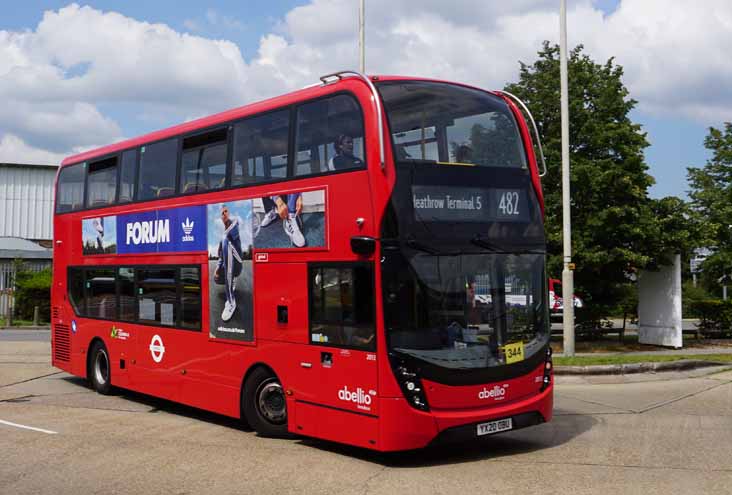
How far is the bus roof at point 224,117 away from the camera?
9.70 meters

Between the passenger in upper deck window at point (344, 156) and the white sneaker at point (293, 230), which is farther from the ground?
the passenger in upper deck window at point (344, 156)

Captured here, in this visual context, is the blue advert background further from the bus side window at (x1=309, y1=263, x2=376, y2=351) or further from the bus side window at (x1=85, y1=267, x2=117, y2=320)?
the bus side window at (x1=309, y1=263, x2=376, y2=351)

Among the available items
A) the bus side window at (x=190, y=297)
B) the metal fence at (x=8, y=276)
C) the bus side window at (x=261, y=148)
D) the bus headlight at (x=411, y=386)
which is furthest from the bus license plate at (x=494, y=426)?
the metal fence at (x=8, y=276)

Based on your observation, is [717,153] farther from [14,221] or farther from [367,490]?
[14,221]

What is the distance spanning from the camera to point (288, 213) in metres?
9.98

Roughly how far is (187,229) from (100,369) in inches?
177

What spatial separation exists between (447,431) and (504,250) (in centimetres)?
208

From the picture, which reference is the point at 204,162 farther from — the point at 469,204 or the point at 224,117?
the point at 469,204

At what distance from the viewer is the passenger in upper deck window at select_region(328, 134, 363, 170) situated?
354 inches

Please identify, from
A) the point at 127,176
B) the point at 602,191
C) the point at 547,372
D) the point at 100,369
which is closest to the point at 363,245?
the point at 547,372

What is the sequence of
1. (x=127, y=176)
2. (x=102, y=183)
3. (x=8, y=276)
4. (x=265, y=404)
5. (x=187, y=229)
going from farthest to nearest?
1. (x=8, y=276)
2. (x=102, y=183)
3. (x=127, y=176)
4. (x=187, y=229)
5. (x=265, y=404)

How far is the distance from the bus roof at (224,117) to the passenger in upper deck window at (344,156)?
2.19ft

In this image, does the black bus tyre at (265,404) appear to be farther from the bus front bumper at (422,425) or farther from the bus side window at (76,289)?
the bus side window at (76,289)

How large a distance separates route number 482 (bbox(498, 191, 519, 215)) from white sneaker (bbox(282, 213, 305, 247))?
2.26m
